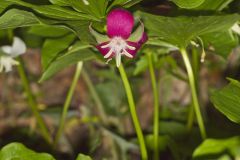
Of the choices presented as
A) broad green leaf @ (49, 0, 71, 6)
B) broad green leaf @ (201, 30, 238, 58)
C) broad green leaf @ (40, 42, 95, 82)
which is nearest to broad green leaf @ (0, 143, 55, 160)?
broad green leaf @ (40, 42, 95, 82)

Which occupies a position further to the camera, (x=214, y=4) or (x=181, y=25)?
(x=214, y=4)

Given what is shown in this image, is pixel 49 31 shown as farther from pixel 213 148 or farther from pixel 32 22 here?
pixel 213 148

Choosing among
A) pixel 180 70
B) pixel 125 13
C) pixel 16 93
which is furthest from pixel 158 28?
pixel 16 93

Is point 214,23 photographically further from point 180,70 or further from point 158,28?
point 180,70

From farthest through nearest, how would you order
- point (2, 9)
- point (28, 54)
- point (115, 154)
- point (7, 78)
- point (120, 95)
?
point (28, 54)
point (7, 78)
point (120, 95)
point (115, 154)
point (2, 9)

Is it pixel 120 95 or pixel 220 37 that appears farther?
pixel 120 95

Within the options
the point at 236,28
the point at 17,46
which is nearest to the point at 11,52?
the point at 17,46
